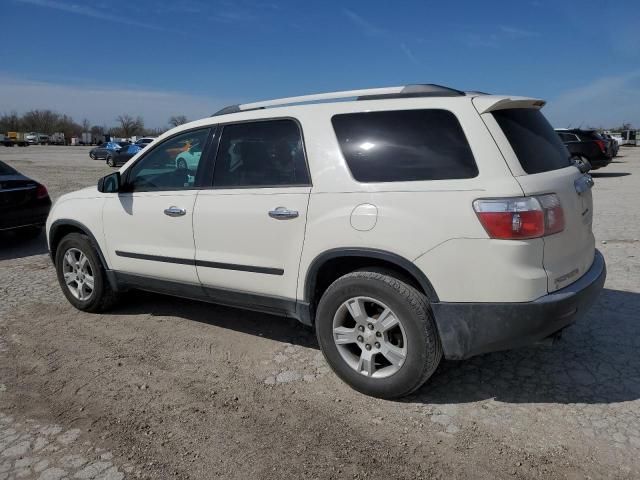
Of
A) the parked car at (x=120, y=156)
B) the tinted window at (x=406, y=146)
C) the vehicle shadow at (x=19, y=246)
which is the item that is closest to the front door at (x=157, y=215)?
the tinted window at (x=406, y=146)

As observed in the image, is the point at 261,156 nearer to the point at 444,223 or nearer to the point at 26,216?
the point at 444,223

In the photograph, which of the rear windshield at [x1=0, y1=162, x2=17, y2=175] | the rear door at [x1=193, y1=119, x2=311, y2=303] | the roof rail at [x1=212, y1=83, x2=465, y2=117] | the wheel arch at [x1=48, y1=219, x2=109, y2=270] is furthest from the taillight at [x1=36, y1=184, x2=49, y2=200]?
the roof rail at [x1=212, y1=83, x2=465, y2=117]

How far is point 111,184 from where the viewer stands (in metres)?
4.50

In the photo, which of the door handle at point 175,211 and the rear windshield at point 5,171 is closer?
the door handle at point 175,211

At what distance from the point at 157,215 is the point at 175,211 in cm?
24

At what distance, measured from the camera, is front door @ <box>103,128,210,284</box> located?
4.03 metres

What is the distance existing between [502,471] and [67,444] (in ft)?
7.57

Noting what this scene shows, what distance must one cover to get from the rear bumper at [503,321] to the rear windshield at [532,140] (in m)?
0.74

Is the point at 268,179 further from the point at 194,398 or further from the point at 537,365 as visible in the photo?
the point at 537,365

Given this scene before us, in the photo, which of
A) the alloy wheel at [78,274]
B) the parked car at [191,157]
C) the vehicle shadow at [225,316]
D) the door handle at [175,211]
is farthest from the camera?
the alloy wheel at [78,274]

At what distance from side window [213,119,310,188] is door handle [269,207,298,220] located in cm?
19

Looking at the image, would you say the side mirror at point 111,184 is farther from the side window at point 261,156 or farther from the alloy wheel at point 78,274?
the side window at point 261,156

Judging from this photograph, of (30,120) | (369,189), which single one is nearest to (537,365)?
(369,189)

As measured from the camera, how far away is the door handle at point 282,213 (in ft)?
11.1
